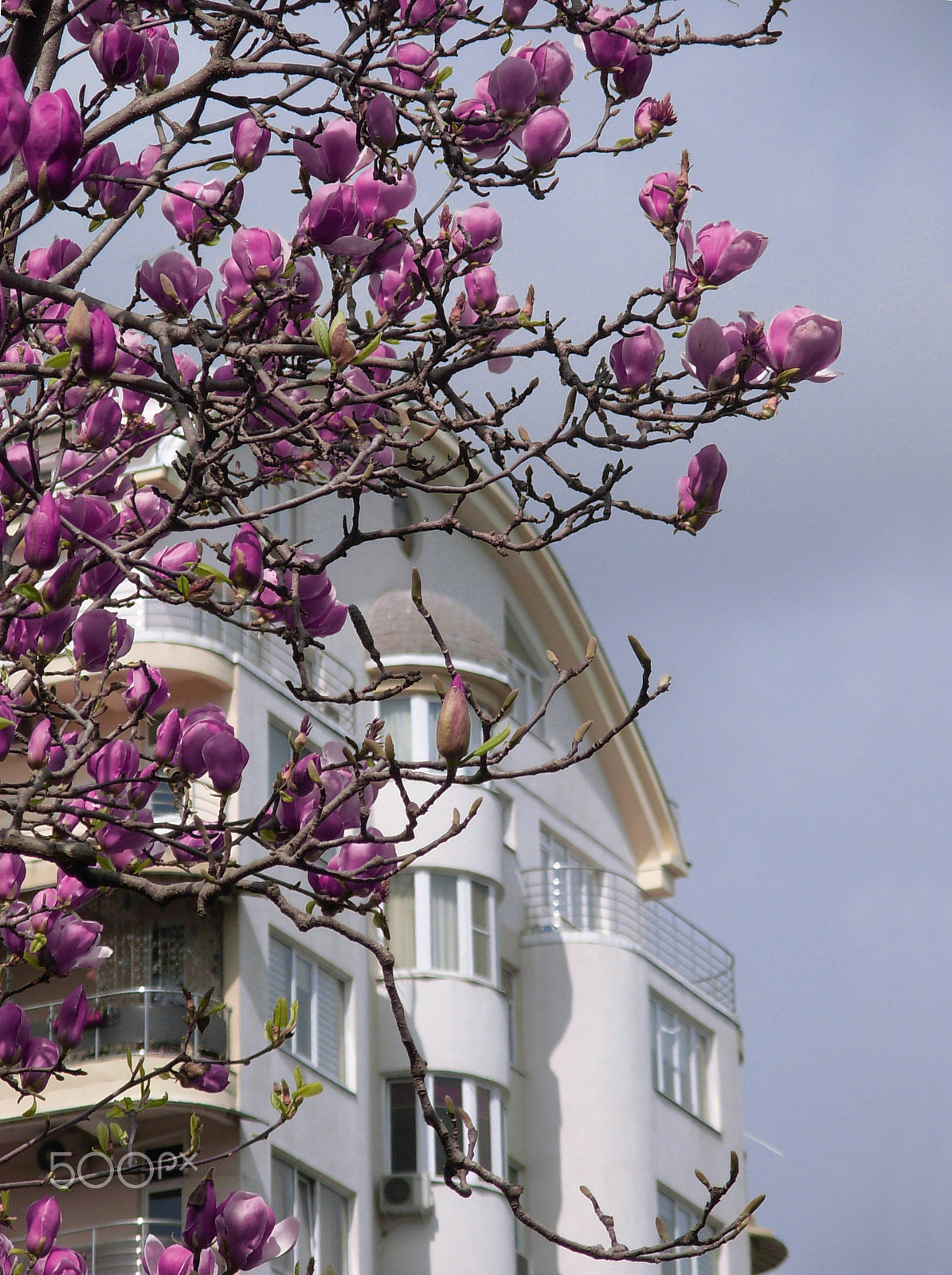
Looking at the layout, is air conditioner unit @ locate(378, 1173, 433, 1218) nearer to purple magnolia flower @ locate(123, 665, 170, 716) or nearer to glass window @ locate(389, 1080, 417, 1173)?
glass window @ locate(389, 1080, 417, 1173)

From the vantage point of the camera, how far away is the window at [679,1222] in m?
27.1

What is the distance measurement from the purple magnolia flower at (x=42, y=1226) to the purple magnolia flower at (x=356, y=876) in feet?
5.28

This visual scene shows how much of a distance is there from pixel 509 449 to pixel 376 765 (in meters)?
1.20

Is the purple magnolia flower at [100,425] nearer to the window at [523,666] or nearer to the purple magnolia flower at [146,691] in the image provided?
the purple magnolia flower at [146,691]

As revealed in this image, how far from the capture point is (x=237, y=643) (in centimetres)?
2227

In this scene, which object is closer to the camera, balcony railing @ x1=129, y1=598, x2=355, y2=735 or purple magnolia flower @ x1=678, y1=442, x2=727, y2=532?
purple magnolia flower @ x1=678, y1=442, x2=727, y2=532

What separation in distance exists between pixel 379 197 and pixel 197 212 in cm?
83

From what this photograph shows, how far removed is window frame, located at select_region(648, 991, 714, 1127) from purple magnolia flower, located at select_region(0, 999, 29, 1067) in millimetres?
22089

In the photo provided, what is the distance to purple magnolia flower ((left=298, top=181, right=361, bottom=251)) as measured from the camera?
5301mm

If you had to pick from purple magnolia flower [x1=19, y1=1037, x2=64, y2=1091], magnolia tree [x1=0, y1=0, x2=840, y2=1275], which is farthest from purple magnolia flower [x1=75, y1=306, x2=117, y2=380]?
purple magnolia flower [x1=19, y1=1037, x2=64, y2=1091]

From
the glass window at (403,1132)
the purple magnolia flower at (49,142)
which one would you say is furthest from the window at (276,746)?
the purple magnolia flower at (49,142)

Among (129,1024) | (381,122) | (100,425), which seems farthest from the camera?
(129,1024)

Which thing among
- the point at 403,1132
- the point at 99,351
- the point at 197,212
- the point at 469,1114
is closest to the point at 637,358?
the point at 99,351

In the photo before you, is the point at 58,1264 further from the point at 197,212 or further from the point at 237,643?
the point at 237,643
